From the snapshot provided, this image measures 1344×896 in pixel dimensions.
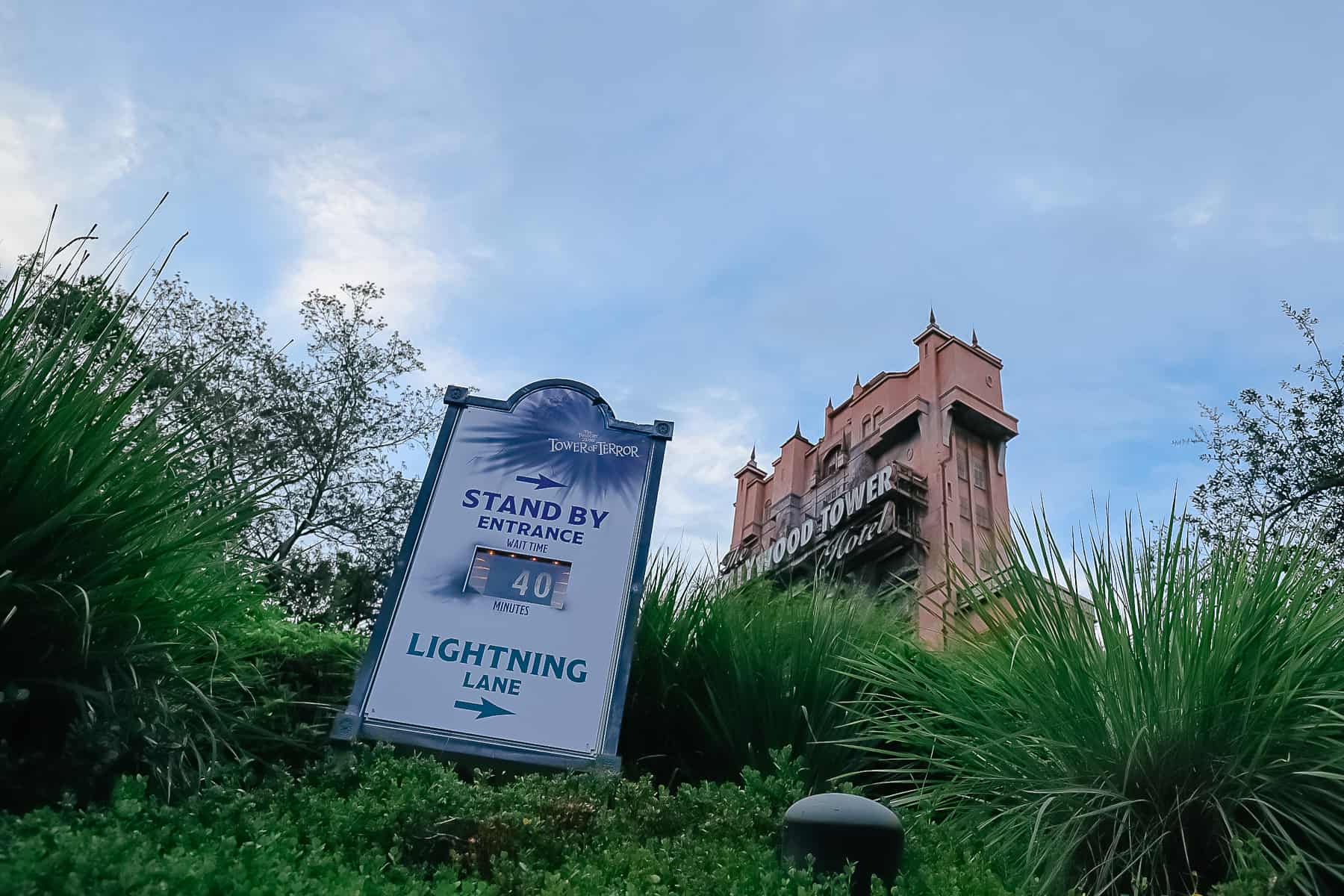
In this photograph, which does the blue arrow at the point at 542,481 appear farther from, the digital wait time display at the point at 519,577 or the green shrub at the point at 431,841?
the green shrub at the point at 431,841

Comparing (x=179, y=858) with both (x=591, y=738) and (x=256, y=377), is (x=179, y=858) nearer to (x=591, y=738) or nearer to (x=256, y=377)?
(x=591, y=738)

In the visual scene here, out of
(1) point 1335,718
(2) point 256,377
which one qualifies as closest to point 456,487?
(1) point 1335,718

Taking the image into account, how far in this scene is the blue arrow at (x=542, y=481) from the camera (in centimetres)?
481

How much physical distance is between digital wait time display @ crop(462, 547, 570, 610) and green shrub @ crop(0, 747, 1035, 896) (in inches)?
39.3

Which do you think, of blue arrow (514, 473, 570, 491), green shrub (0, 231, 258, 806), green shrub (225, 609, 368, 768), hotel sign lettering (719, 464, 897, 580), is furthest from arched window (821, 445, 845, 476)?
green shrub (0, 231, 258, 806)

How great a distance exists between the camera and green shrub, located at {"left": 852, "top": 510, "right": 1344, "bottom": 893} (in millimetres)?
2625

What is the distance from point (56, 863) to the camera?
197cm

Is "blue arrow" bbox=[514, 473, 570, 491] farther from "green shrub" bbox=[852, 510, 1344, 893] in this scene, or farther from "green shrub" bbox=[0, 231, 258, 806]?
"green shrub" bbox=[852, 510, 1344, 893]

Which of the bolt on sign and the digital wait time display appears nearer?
the bolt on sign

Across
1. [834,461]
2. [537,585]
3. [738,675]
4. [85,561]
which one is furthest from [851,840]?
[834,461]

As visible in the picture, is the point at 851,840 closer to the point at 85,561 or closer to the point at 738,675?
the point at 738,675

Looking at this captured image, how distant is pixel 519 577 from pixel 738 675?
1.16 metres

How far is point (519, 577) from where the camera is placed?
446cm

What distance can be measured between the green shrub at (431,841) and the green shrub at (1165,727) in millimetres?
353
